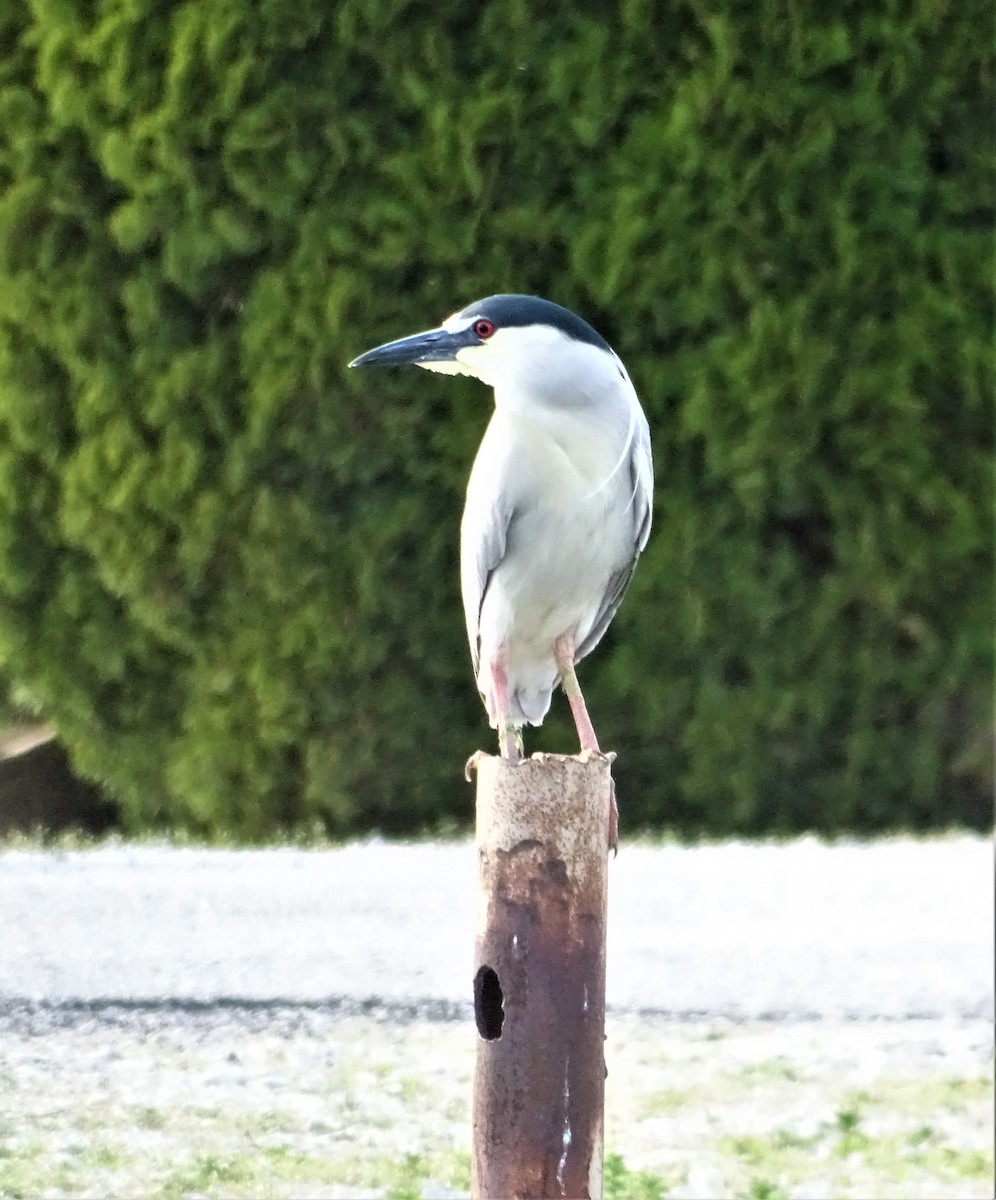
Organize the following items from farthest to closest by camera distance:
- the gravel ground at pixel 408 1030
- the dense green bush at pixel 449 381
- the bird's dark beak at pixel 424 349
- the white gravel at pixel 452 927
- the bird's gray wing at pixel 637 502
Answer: the dense green bush at pixel 449 381
the white gravel at pixel 452 927
the bird's gray wing at pixel 637 502
the gravel ground at pixel 408 1030
the bird's dark beak at pixel 424 349

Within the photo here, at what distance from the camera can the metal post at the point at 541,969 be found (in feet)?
5.65

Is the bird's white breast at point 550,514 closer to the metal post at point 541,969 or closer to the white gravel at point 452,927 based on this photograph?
the metal post at point 541,969

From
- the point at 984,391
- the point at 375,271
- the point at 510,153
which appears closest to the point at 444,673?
the point at 375,271

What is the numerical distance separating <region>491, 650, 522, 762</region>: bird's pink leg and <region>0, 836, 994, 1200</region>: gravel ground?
528 mm

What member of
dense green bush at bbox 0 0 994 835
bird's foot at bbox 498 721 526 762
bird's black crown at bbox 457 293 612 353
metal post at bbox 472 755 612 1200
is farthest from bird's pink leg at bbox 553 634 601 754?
dense green bush at bbox 0 0 994 835

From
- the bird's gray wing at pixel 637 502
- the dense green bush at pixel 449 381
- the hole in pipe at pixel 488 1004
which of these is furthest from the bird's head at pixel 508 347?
the dense green bush at pixel 449 381

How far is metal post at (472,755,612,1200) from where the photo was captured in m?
1.72

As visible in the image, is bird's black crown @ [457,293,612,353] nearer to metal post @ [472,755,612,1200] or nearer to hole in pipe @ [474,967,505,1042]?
metal post @ [472,755,612,1200]

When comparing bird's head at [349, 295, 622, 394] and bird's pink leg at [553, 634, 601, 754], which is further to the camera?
bird's pink leg at [553, 634, 601, 754]

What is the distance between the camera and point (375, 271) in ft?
10.6

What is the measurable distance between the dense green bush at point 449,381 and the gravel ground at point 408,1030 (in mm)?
398

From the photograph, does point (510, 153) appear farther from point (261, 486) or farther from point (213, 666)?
point (213, 666)

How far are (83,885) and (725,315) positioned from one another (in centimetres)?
180

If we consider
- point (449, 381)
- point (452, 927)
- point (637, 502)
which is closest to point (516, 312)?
point (637, 502)
